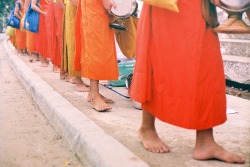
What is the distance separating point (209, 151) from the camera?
2109mm

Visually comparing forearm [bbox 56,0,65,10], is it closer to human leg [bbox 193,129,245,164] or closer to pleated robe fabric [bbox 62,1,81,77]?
pleated robe fabric [bbox 62,1,81,77]

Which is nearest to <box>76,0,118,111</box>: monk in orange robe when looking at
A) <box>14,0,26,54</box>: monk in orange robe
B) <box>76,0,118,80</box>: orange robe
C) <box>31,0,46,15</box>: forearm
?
<box>76,0,118,80</box>: orange robe

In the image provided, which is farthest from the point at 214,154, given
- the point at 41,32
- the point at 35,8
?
the point at 41,32

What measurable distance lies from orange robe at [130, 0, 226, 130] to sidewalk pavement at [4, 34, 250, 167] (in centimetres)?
27

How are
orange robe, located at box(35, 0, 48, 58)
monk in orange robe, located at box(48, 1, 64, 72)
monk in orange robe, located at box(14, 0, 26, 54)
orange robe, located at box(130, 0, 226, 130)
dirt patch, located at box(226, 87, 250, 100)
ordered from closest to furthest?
1. orange robe, located at box(130, 0, 226, 130)
2. dirt patch, located at box(226, 87, 250, 100)
3. monk in orange robe, located at box(48, 1, 64, 72)
4. orange robe, located at box(35, 0, 48, 58)
5. monk in orange robe, located at box(14, 0, 26, 54)

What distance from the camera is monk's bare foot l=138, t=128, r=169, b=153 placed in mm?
2275

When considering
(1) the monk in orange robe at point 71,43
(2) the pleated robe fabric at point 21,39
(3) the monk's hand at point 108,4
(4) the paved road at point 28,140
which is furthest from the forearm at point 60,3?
(2) the pleated robe fabric at point 21,39

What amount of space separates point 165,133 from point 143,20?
85 cm

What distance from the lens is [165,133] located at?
2.66 meters

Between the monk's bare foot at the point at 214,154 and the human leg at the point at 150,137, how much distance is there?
0.22 metres

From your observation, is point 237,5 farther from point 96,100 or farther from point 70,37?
point 70,37

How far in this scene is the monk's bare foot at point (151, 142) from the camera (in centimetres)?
228

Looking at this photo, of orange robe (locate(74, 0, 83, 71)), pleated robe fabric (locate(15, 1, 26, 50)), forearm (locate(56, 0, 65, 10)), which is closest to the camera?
orange robe (locate(74, 0, 83, 71))

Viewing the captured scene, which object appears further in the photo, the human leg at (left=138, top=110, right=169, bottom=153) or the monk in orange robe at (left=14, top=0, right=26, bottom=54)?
the monk in orange robe at (left=14, top=0, right=26, bottom=54)
